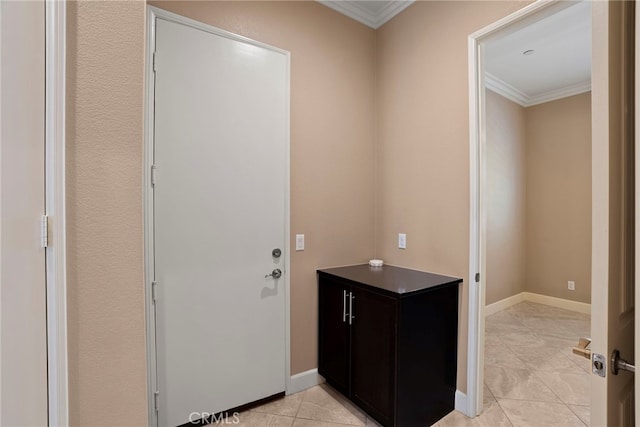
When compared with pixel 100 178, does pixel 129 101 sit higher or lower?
higher

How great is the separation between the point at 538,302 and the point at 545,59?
10.7 ft

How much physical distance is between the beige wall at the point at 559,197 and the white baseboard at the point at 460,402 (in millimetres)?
3179

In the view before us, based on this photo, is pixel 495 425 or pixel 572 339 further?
pixel 572 339

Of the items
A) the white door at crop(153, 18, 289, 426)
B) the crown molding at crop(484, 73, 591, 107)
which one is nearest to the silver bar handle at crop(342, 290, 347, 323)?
the white door at crop(153, 18, 289, 426)

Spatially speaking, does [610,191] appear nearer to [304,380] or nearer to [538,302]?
[304,380]

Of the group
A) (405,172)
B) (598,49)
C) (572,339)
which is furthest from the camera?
(572,339)

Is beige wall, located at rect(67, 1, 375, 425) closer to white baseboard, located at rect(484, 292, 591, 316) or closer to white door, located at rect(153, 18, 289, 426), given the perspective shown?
white door, located at rect(153, 18, 289, 426)

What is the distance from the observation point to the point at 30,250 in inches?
31.9

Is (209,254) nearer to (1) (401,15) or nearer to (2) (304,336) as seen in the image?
(2) (304,336)

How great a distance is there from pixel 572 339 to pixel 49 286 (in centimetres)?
430

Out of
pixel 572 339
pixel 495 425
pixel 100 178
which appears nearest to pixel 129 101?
pixel 100 178

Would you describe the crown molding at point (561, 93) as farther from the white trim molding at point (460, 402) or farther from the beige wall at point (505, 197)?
the white trim molding at point (460, 402)

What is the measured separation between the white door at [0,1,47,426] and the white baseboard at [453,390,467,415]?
2.18 metres

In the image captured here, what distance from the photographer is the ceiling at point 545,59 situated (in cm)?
278
